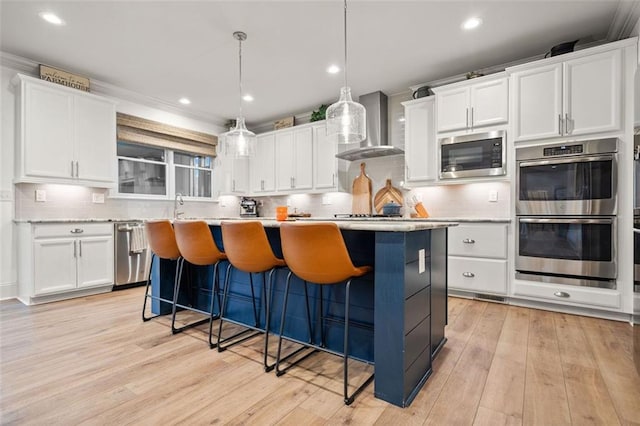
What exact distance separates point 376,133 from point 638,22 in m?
2.62

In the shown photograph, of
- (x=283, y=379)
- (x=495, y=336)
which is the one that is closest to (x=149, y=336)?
(x=283, y=379)

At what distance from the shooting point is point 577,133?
9.55 ft

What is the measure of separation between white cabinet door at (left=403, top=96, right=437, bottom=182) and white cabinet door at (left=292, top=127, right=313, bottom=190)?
5.37 feet

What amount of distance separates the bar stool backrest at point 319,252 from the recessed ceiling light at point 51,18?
2979 mm

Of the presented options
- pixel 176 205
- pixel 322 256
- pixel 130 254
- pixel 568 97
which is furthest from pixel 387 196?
pixel 130 254

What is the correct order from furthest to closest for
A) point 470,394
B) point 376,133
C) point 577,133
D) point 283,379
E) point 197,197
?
1. point 197,197
2. point 376,133
3. point 577,133
4. point 283,379
5. point 470,394

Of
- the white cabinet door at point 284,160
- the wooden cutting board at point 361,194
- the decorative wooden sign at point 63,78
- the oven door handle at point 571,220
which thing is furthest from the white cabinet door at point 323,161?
the decorative wooden sign at point 63,78

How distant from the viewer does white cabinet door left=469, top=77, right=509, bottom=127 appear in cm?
330

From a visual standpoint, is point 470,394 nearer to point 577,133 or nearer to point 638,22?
point 577,133

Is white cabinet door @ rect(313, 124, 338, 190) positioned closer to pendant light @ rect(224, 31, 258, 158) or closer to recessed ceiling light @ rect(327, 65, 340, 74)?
recessed ceiling light @ rect(327, 65, 340, 74)

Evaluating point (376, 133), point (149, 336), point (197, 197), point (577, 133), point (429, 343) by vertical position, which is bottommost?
point (149, 336)

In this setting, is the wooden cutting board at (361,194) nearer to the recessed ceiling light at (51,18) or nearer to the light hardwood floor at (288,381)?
the light hardwood floor at (288,381)

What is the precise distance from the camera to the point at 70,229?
3539 mm

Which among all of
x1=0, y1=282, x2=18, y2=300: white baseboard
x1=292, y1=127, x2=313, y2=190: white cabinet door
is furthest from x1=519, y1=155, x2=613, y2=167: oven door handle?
x1=0, y1=282, x2=18, y2=300: white baseboard
